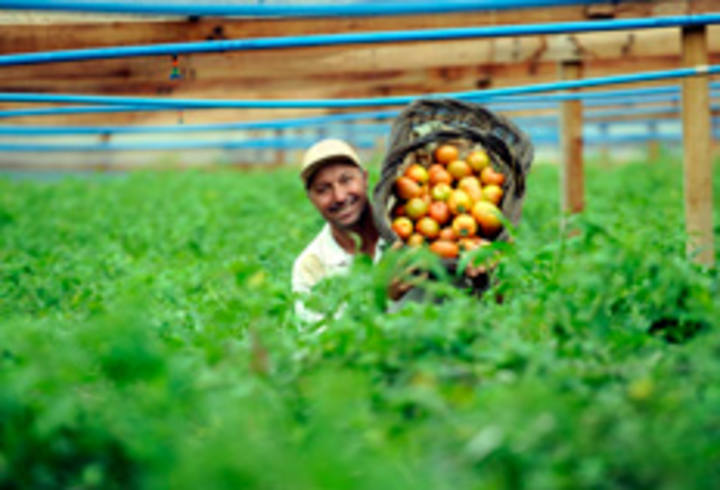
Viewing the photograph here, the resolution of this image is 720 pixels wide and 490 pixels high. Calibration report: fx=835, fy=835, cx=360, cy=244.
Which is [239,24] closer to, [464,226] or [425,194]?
[425,194]

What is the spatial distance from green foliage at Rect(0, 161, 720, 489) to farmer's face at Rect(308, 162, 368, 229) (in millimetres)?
771

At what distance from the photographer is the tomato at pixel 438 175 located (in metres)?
3.65

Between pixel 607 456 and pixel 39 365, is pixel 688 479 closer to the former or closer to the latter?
pixel 607 456

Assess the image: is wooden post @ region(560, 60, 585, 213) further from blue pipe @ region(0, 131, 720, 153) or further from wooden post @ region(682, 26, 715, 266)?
blue pipe @ region(0, 131, 720, 153)

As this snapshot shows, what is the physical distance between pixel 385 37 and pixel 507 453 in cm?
235

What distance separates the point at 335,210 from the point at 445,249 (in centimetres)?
58

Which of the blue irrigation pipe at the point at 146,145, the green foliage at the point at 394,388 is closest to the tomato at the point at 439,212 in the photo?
the green foliage at the point at 394,388

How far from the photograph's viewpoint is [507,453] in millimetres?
1653

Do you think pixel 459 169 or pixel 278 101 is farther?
pixel 278 101

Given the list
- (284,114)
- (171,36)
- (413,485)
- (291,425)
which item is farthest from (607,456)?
(284,114)

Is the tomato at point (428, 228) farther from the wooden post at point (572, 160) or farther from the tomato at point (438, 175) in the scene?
the wooden post at point (572, 160)

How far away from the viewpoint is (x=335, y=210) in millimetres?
3633

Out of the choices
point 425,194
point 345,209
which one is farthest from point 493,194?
point 345,209

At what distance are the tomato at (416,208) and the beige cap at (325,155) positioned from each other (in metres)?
0.36
